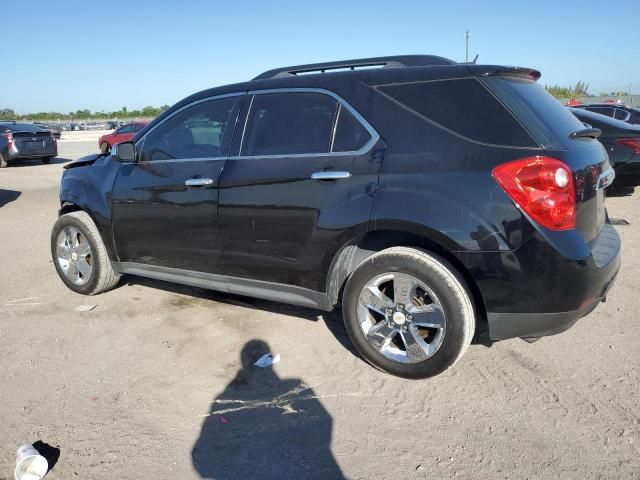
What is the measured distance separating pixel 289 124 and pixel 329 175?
581 mm

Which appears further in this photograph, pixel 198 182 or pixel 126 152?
pixel 126 152

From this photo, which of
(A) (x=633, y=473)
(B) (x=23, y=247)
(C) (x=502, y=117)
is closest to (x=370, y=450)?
(A) (x=633, y=473)

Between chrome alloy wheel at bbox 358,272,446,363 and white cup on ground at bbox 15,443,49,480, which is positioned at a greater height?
chrome alloy wheel at bbox 358,272,446,363

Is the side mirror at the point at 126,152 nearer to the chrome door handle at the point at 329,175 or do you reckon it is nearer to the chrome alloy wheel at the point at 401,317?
the chrome door handle at the point at 329,175

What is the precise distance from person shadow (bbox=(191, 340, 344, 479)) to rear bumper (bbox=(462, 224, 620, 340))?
1116mm

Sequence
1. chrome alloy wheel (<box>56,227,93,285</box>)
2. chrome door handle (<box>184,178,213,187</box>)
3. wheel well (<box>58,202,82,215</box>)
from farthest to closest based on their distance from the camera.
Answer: wheel well (<box>58,202,82,215</box>)
chrome alloy wheel (<box>56,227,93,285</box>)
chrome door handle (<box>184,178,213,187</box>)

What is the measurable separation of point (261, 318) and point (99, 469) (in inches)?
74.2

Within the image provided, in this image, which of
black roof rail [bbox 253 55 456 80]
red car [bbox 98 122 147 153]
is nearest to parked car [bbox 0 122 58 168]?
red car [bbox 98 122 147 153]

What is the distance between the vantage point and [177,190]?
3900 millimetres

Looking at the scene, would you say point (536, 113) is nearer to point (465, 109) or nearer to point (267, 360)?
point (465, 109)

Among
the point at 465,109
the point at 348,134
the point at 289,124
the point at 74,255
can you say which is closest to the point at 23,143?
the point at 74,255

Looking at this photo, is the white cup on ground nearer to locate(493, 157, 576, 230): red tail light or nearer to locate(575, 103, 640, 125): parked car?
locate(493, 157, 576, 230): red tail light

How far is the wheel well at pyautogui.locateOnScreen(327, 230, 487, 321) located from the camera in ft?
9.88

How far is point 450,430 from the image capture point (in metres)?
2.70
